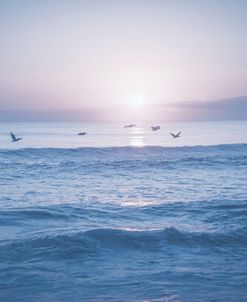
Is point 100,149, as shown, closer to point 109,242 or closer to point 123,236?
point 123,236

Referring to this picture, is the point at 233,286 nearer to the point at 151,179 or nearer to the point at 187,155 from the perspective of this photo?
the point at 151,179

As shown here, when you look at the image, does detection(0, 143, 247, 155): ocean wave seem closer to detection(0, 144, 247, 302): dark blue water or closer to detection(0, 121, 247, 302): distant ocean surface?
detection(0, 144, 247, 302): dark blue water

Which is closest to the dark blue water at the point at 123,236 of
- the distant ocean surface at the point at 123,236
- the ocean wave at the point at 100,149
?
the distant ocean surface at the point at 123,236

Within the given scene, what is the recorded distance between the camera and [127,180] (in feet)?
70.9

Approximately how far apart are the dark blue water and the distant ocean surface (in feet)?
0.07

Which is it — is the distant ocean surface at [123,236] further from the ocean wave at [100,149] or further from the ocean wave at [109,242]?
the ocean wave at [100,149]

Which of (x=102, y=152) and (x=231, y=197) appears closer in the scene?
(x=231, y=197)

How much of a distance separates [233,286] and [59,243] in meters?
3.96

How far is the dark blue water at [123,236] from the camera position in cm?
697

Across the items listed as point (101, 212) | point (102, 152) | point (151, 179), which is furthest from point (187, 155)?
point (101, 212)

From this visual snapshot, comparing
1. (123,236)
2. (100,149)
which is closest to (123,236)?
(123,236)

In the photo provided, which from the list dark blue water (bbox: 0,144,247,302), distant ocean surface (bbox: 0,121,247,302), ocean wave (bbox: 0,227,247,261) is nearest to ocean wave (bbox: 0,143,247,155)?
dark blue water (bbox: 0,144,247,302)

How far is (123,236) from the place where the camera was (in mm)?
10180

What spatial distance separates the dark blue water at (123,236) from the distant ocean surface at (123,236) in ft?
0.07
